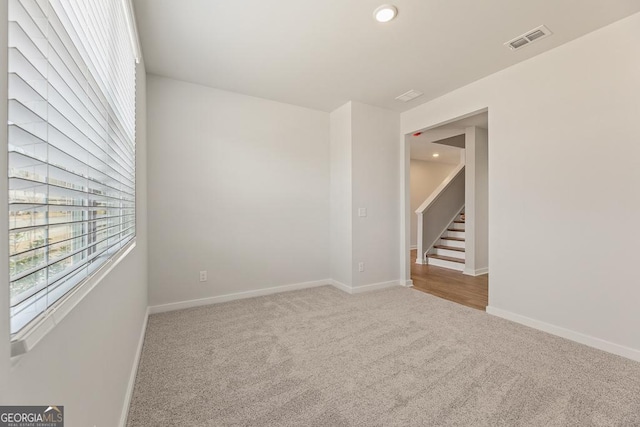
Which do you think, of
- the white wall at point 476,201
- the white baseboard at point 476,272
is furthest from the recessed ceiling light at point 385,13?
the white baseboard at point 476,272

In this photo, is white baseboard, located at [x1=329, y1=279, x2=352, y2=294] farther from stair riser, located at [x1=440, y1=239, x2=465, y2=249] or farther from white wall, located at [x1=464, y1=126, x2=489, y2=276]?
stair riser, located at [x1=440, y1=239, x2=465, y2=249]

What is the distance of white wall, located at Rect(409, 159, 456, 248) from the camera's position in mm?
7605

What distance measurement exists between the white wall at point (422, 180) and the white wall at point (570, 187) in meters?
4.65

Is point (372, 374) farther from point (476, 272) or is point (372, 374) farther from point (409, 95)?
point (476, 272)

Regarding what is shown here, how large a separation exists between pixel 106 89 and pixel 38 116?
78 cm

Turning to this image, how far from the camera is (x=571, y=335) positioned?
2.36m

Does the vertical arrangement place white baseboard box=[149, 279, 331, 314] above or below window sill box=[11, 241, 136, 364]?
below

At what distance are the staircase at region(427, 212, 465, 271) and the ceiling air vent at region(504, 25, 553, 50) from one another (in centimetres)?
364

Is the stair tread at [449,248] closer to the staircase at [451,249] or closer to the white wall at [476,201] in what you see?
the staircase at [451,249]

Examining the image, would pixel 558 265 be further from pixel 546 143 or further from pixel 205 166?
pixel 205 166

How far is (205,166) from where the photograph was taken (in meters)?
3.22

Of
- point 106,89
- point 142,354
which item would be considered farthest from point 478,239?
point 106,89

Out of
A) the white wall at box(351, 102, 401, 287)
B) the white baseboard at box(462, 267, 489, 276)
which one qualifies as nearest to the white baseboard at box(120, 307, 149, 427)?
the white wall at box(351, 102, 401, 287)

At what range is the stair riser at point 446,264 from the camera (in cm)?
507
